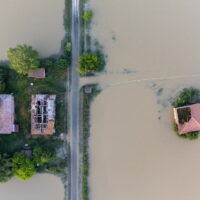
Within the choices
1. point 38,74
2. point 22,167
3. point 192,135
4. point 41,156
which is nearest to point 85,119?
point 41,156

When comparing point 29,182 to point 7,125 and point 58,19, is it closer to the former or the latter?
point 7,125

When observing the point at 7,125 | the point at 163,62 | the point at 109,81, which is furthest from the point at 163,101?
the point at 7,125

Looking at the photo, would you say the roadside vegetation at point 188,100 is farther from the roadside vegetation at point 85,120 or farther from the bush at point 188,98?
the roadside vegetation at point 85,120

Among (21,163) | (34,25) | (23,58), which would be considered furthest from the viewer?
(34,25)

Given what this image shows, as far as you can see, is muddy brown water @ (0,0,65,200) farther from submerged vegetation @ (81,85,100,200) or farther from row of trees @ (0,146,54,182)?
submerged vegetation @ (81,85,100,200)

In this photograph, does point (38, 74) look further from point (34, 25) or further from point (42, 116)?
point (34, 25)
